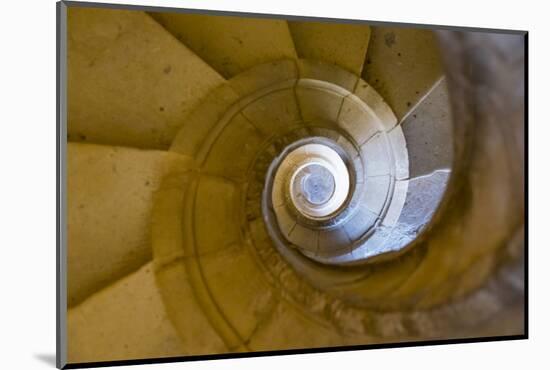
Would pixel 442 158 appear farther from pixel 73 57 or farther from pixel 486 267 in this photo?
pixel 73 57

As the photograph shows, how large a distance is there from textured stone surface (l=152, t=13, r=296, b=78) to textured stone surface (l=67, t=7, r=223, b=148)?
0.05 m

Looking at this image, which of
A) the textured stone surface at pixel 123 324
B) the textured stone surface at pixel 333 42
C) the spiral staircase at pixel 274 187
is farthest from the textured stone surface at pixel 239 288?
the textured stone surface at pixel 333 42

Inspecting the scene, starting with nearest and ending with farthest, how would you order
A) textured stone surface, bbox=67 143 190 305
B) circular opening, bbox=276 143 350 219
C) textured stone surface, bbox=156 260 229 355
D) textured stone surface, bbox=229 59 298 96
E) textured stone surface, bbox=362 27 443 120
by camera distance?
textured stone surface, bbox=67 143 190 305 < textured stone surface, bbox=156 260 229 355 < textured stone surface, bbox=229 59 298 96 < textured stone surface, bbox=362 27 443 120 < circular opening, bbox=276 143 350 219

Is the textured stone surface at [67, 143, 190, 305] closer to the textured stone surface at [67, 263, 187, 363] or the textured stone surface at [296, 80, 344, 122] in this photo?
the textured stone surface at [67, 263, 187, 363]

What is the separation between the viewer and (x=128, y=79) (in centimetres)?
296

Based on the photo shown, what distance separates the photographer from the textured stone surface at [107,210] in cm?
288

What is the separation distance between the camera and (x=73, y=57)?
2.89m

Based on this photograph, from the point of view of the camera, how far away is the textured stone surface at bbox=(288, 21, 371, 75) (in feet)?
10.5

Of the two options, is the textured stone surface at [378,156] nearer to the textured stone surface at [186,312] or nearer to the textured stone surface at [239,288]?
the textured stone surface at [239,288]

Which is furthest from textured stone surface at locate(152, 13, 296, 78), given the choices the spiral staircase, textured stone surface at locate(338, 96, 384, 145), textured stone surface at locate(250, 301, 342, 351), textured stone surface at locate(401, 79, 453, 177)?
textured stone surface at locate(250, 301, 342, 351)

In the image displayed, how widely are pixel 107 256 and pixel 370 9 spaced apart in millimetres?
1610

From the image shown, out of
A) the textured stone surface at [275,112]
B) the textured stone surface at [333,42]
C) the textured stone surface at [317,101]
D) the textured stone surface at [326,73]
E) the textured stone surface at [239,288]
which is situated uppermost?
the textured stone surface at [333,42]

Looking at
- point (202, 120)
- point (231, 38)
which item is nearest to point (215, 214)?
point (202, 120)

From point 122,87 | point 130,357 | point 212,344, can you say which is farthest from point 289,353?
point 122,87
